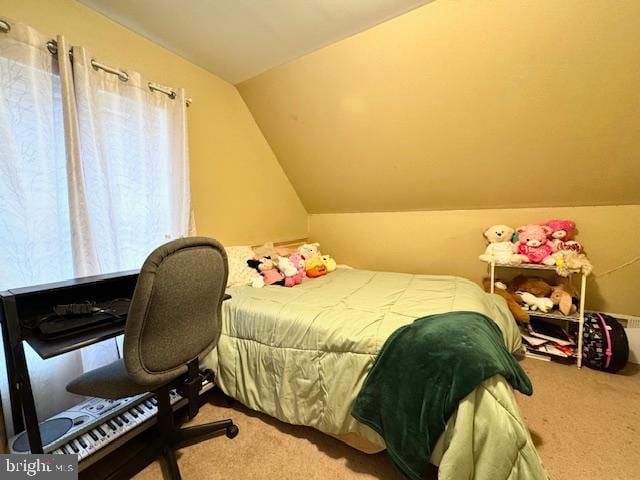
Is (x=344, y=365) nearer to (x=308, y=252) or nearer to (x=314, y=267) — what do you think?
(x=314, y=267)

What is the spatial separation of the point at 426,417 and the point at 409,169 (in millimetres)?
2098

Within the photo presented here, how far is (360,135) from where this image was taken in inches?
97.5

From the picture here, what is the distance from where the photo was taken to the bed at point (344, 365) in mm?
951

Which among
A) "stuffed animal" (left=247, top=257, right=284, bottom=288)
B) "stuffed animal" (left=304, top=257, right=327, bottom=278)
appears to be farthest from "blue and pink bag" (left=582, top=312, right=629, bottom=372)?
"stuffed animal" (left=247, top=257, right=284, bottom=288)

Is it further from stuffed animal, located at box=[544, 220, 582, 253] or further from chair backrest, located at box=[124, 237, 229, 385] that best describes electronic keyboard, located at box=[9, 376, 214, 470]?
stuffed animal, located at box=[544, 220, 582, 253]

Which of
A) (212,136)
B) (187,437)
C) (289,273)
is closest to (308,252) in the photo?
(289,273)

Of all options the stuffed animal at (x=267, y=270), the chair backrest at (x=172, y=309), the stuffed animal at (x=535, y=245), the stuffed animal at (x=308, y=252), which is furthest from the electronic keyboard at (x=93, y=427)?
the stuffed animal at (x=535, y=245)

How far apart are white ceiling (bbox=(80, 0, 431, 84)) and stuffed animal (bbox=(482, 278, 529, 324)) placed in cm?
222

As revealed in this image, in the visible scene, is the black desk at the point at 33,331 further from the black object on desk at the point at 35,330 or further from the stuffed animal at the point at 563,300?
the stuffed animal at the point at 563,300

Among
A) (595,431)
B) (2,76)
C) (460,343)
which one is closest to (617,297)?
(595,431)

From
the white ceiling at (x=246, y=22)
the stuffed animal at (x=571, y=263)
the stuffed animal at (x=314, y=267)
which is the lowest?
the stuffed animal at (x=314, y=267)

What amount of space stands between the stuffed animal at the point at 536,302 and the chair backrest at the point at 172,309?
2411 mm

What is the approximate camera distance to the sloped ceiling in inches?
61.1

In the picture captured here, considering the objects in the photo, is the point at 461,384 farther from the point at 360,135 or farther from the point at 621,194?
the point at 621,194
